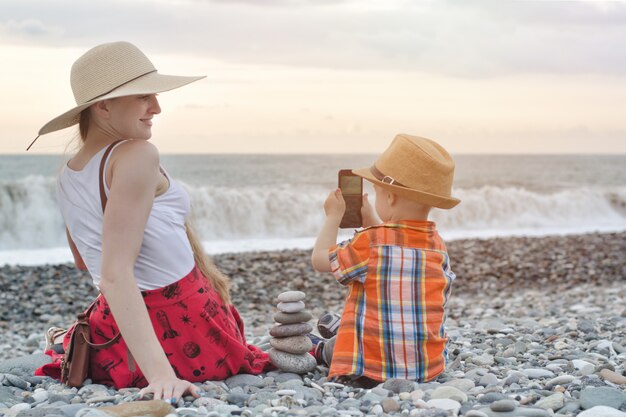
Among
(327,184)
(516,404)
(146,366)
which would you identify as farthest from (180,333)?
(327,184)

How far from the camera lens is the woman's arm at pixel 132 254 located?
12.1 ft

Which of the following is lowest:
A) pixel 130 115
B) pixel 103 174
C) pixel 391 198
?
pixel 391 198

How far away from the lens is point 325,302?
1017cm

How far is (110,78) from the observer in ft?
12.6

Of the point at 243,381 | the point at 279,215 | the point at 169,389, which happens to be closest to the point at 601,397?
the point at 243,381

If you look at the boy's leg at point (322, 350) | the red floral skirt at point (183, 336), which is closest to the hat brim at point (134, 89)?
the red floral skirt at point (183, 336)

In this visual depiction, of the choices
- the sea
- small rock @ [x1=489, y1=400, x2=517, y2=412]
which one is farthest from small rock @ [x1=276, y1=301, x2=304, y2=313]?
the sea

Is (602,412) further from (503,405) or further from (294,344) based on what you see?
(294,344)

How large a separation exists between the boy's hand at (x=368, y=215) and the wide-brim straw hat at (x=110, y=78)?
45.8 inches

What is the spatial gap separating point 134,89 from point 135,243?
0.75 metres

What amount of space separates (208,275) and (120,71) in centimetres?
123

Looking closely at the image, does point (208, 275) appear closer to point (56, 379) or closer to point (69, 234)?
point (69, 234)

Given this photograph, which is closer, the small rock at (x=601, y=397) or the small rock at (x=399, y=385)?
the small rock at (x=601, y=397)

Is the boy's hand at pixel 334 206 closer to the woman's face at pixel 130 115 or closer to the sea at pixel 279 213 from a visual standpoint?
the woman's face at pixel 130 115
